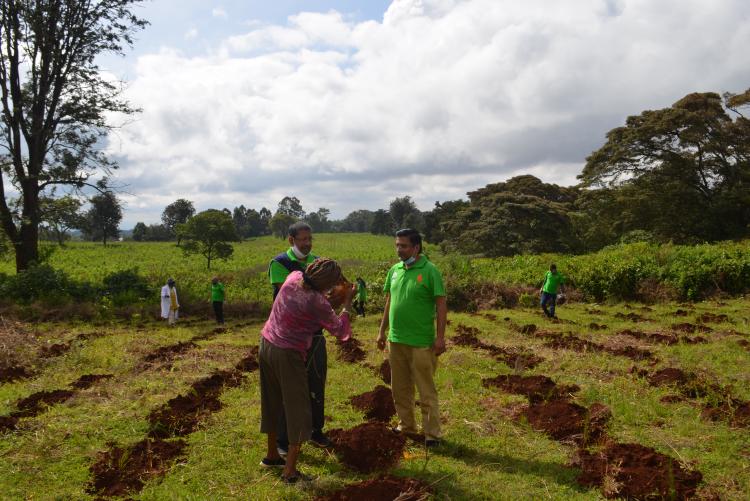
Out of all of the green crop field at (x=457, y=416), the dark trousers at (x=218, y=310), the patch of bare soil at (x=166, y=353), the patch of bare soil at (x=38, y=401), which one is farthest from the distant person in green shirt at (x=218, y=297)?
the patch of bare soil at (x=38, y=401)

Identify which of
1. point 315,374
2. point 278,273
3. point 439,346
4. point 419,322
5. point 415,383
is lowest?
point 415,383

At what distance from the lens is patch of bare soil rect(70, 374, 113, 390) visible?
7796mm

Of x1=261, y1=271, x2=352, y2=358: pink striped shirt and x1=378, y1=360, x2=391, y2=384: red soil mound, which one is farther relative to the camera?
x1=378, y1=360, x2=391, y2=384: red soil mound

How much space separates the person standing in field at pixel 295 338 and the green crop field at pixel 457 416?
543 millimetres

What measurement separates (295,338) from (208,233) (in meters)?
34.4

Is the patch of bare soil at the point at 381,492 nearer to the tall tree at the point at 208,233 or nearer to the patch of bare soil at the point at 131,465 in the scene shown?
the patch of bare soil at the point at 131,465

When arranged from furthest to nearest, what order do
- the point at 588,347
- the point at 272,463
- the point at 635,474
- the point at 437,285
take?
the point at 588,347 < the point at 437,285 < the point at 272,463 < the point at 635,474

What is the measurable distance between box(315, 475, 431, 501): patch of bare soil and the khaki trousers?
3.43 feet

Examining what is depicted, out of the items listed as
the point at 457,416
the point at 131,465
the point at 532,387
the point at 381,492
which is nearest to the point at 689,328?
the point at 532,387

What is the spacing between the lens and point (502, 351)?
992 centimetres

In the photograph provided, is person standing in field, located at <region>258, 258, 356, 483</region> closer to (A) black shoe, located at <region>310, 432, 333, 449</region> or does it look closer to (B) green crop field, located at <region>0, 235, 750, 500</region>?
(B) green crop field, located at <region>0, 235, 750, 500</region>

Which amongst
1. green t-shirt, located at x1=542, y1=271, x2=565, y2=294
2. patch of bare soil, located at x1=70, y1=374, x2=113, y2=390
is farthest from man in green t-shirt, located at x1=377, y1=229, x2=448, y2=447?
green t-shirt, located at x1=542, y1=271, x2=565, y2=294

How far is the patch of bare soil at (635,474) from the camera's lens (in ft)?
13.3

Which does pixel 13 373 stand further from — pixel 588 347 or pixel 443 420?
pixel 588 347
